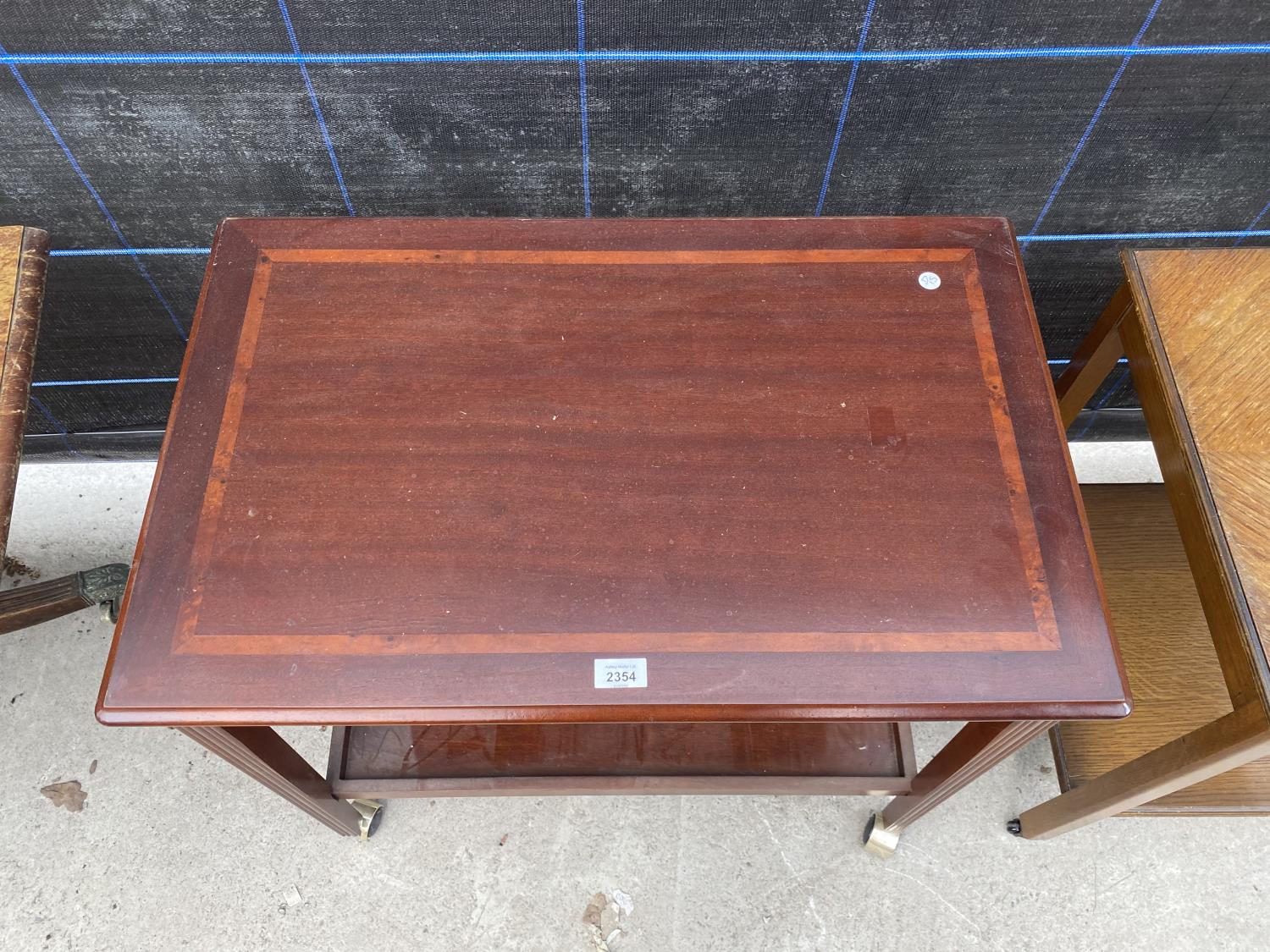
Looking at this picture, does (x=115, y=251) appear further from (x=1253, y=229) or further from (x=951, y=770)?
(x=1253, y=229)

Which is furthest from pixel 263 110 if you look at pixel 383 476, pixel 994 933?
pixel 994 933

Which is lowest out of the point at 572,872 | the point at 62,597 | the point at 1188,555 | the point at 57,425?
the point at 572,872

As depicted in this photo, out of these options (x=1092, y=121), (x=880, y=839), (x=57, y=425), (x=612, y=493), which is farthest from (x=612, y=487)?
(x=57, y=425)

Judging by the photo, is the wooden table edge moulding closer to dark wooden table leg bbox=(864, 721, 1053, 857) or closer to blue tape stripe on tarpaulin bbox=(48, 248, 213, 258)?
dark wooden table leg bbox=(864, 721, 1053, 857)

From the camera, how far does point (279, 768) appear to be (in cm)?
119

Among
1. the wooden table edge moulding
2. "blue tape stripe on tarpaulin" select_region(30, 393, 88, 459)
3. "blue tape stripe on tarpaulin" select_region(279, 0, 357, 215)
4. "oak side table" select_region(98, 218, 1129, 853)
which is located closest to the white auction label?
"oak side table" select_region(98, 218, 1129, 853)

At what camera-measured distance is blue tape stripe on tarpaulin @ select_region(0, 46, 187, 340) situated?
1.26 meters

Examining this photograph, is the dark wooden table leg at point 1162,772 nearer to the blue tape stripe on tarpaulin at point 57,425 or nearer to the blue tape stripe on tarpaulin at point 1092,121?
the blue tape stripe on tarpaulin at point 1092,121

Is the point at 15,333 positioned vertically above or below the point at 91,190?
below

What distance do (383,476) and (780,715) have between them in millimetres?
542

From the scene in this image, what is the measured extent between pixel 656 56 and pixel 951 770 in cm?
115

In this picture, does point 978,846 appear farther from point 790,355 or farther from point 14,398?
point 14,398

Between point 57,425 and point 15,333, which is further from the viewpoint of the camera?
point 57,425

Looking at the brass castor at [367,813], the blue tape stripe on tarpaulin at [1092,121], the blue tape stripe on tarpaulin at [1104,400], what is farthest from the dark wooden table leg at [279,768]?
the blue tape stripe on tarpaulin at [1104,400]
